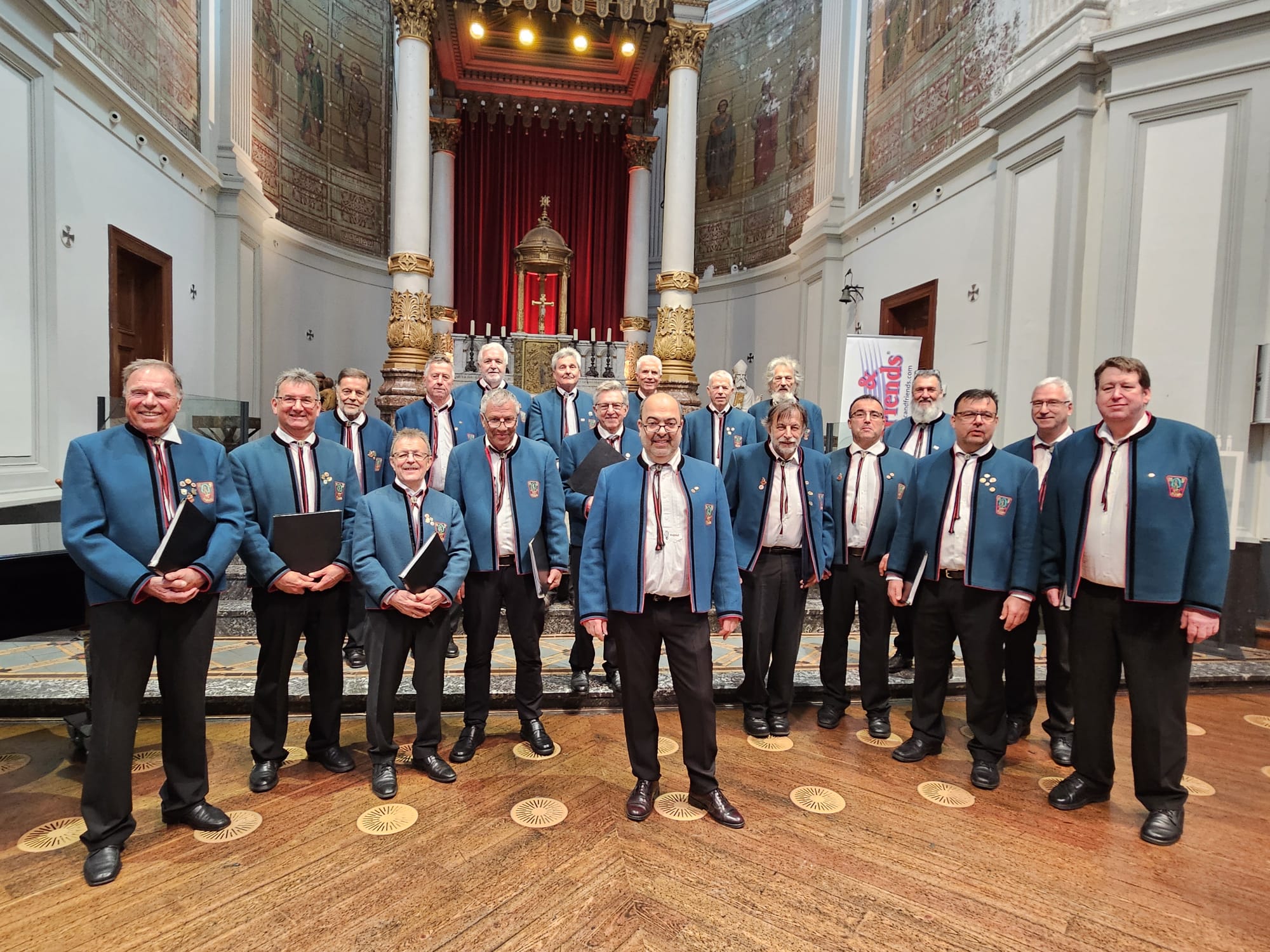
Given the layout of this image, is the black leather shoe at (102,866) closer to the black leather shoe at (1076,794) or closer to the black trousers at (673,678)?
the black trousers at (673,678)

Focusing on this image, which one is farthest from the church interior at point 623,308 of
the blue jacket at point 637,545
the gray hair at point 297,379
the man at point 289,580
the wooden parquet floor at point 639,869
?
the gray hair at point 297,379

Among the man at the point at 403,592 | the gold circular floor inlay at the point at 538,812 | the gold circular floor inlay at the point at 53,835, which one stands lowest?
the gold circular floor inlay at the point at 53,835

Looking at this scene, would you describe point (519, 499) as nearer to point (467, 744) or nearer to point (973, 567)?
point (467, 744)

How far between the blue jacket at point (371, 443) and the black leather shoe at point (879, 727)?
2.79m

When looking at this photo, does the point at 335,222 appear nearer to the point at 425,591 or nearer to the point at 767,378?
the point at 767,378

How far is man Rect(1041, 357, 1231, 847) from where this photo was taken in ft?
8.48

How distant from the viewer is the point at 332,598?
115 inches

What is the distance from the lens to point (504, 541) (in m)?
3.19

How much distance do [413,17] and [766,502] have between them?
759 centimetres

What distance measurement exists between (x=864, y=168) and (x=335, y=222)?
7787 millimetres

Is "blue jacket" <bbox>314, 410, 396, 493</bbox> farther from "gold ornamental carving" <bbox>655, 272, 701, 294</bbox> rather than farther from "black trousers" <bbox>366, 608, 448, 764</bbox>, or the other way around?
"gold ornamental carving" <bbox>655, 272, 701, 294</bbox>

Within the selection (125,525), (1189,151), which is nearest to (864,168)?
(1189,151)

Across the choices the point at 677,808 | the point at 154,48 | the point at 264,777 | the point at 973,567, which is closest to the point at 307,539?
the point at 264,777

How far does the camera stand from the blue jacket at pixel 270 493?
274 cm
